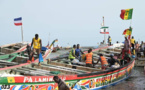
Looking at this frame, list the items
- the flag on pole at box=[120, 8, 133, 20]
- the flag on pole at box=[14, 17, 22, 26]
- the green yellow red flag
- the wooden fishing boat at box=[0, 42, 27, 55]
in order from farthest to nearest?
the flag on pole at box=[14, 17, 22, 26], the flag on pole at box=[120, 8, 133, 20], the wooden fishing boat at box=[0, 42, 27, 55], the green yellow red flag

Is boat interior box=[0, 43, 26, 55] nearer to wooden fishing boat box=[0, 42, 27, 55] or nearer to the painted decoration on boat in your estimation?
wooden fishing boat box=[0, 42, 27, 55]

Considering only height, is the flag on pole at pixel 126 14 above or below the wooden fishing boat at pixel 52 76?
above

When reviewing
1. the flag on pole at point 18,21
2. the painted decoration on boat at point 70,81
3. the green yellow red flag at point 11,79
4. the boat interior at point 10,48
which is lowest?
the painted decoration on boat at point 70,81

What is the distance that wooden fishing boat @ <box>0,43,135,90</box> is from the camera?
32.5ft

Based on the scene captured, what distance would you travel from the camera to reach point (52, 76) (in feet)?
35.7

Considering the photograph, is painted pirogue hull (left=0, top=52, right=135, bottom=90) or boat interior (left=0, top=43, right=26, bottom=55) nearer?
painted pirogue hull (left=0, top=52, right=135, bottom=90)

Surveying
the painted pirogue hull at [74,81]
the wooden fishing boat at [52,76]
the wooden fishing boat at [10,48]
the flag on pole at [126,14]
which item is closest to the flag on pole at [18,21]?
the wooden fishing boat at [10,48]

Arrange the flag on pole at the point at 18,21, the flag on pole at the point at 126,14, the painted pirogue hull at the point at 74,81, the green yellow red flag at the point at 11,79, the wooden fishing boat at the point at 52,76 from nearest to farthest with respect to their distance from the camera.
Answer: the green yellow red flag at the point at 11,79, the painted pirogue hull at the point at 74,81, the wooden fishing boat at the point at 52,76, the flag on pole at the point at 126,14, the flag on pole at the point at 18,21

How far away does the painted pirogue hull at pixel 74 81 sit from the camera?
9.74m

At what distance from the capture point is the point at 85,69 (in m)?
14.8

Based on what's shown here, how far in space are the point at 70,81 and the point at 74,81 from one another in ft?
0.86

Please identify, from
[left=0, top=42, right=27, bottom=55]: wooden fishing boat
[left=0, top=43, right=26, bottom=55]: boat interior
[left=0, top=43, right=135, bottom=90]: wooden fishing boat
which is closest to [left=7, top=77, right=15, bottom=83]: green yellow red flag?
[left=0, top=43, right=135, bottom=90]: wooden fishing boat

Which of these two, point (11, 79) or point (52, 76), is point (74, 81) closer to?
point (52, 76)

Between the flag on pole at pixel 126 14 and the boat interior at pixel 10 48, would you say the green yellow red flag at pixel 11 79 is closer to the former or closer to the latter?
the boat interior at pixel 10 48
